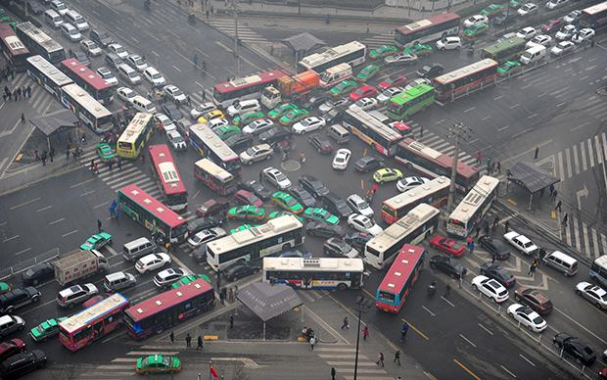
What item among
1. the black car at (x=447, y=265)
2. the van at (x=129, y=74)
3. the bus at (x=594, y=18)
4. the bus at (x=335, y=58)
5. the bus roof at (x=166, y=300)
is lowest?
the black car at (x=447, y=265)

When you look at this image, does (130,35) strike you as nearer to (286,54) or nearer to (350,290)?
(286,54)

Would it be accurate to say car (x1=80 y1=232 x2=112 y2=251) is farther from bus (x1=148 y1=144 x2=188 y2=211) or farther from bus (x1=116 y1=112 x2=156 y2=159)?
bus (x1=116 y1=112 x2=156 y2=159)

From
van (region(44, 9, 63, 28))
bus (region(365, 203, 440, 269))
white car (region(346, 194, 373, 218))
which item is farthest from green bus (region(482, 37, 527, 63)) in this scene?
van (region(44, 9, 63, 28))

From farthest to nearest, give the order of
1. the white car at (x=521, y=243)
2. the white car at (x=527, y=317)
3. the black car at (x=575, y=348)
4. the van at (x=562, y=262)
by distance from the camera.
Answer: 1. the white car at (x=521, y=243)
2. the van at (x=562, y=262)
3. the white car at (x=527, y=317)
4. the black car at (x=575, y=348)

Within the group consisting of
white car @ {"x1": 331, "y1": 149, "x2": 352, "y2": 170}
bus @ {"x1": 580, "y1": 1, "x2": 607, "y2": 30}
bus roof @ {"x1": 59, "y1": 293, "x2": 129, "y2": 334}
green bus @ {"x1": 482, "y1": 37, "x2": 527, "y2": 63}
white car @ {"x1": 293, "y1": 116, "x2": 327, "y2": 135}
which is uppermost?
bus @ {"x1": 580, "y1": 1, "x2": 607, "y2": 30}

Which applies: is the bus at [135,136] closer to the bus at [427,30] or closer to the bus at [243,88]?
the bus at [243,88]

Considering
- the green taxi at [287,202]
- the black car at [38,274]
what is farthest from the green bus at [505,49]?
the black car at [38,274]
